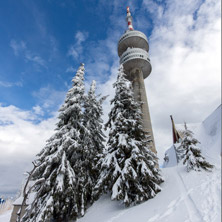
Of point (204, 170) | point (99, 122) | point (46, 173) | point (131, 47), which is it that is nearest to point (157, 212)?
point (204, 170)

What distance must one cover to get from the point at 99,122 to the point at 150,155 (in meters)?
8.25

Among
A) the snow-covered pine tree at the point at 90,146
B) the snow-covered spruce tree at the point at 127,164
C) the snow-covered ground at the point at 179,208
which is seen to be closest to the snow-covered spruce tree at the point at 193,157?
the snow-covered ground at the point at 179,208

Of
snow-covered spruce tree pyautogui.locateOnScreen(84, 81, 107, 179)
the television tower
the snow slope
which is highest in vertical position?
the television tower

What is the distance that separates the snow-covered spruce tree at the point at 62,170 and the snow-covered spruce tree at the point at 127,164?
7.10 feet

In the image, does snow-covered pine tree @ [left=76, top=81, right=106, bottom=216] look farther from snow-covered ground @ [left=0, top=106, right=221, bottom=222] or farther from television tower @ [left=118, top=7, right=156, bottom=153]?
television tower @ [left=118, top=7, right=156, bottom=153]

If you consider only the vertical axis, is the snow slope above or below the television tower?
below

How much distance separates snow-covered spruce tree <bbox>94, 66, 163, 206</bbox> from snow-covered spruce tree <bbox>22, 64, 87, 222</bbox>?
7.10 feet

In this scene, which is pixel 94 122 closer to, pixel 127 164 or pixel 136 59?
pixel 127 164

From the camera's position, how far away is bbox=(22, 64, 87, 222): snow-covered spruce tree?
33.0ft

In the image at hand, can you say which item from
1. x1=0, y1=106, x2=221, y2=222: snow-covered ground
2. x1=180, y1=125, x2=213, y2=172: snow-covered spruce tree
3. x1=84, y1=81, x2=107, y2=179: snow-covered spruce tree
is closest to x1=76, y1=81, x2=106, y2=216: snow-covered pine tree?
x1=84, y1=81, x2=107, y2=179: snow-covered spruce tree

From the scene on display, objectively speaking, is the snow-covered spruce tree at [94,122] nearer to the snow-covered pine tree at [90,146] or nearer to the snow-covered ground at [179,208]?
the snow-covered pine tree at [90,146]

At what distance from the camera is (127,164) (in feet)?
32.8

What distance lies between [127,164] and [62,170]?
487 cm

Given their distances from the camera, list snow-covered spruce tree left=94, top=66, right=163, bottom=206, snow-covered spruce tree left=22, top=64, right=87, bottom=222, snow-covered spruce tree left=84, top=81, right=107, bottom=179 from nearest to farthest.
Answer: snow-covered spruce tree left=94, top=66, right=163, bottom=206, snow-covered spruce tree left=22, top=64, right=87, bottom=222, snow-covered spruce tree left=84, top=81, right=107, bottom=179
